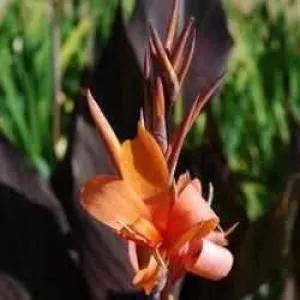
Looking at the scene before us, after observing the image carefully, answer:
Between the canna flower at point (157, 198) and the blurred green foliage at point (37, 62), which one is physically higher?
the canna flower at point (157, 198)

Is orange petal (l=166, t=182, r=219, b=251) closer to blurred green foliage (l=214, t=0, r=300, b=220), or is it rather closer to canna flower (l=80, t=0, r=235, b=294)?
canna flower (l=80, t=0, r=235, b=294)

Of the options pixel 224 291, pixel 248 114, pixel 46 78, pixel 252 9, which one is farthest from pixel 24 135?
pixel 252 9

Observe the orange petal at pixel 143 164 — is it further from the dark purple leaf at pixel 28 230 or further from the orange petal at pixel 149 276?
the dark purple leaf at pixel 28 230

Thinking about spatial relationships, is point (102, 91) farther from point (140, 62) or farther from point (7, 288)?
point (7, 288)

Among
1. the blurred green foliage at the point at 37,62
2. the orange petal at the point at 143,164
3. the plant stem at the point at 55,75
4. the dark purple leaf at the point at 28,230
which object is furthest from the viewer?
the blurred green foliage at the point at 37,62

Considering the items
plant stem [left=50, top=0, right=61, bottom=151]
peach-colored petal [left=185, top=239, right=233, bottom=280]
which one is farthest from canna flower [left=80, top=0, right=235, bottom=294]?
plant stem [left=50, top=0, right=61, bottom=151]

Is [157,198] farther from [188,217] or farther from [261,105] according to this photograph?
[261,105]

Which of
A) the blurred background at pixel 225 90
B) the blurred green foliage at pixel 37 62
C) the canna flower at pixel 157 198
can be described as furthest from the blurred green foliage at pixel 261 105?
the canna flower at pixel 157 198

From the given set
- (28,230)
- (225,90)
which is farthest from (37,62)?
(28,230)
